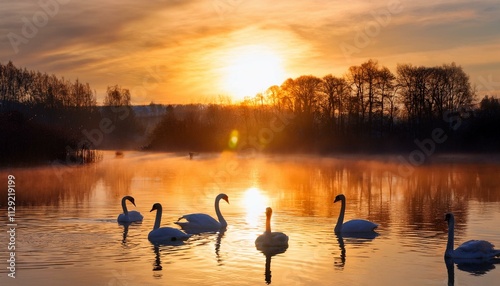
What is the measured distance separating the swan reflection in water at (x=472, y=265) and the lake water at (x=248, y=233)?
0.21 ft

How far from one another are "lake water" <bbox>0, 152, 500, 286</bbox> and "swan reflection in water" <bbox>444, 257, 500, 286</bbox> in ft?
0.21

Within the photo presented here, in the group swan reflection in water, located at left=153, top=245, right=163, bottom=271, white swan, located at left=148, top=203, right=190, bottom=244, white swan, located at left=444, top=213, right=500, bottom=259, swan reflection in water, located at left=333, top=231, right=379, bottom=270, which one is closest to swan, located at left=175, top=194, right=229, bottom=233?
white swan, located at left=148, top=203, right=190, bottom=244

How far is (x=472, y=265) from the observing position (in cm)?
1380

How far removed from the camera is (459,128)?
63.4m

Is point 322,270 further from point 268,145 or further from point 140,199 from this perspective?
point 268,145

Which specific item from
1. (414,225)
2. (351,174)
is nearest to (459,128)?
(351,174)

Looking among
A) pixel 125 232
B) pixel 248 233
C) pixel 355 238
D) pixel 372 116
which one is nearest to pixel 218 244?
pixel 248 233

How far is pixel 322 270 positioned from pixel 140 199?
46.4 ft

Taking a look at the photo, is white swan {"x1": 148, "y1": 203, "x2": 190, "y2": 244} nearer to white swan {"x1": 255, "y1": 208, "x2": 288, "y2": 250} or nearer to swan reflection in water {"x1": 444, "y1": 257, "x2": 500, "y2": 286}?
white swan {"x1": 255, "y1": 208, "x2": 288, "y2": 250}

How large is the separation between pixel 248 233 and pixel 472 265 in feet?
19.3

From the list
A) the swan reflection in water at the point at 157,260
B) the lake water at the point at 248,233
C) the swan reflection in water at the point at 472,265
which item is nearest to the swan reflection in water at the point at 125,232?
the lake water at the point at 248,233

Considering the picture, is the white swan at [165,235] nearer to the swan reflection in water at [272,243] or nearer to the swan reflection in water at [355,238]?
the swan reflection in water at [272,243]

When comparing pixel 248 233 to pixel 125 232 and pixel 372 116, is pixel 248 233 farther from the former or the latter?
pixel 372 116

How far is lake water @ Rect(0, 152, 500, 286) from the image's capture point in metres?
12.6
